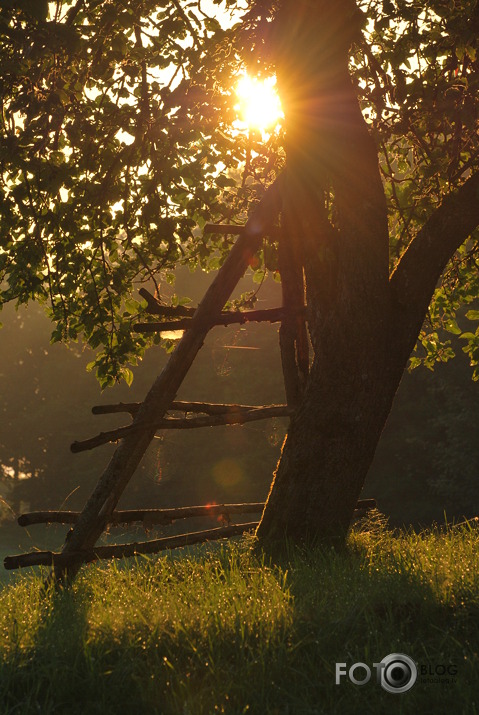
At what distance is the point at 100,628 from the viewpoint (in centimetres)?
534

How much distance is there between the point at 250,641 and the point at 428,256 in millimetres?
4356

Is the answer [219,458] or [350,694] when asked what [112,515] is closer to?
[350,694]

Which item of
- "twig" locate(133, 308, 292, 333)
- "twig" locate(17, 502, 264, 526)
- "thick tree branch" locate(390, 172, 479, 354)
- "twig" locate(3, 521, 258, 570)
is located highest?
"thick tree branch" locate(390, 172, 479, 354)

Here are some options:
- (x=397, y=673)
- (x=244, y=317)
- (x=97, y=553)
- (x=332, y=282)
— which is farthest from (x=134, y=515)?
(x=397, y=673)

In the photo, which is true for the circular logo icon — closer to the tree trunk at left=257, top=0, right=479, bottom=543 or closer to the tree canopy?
the tree trunk at left=257, top=0, right=479, bottom=543

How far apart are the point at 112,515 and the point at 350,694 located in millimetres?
3771

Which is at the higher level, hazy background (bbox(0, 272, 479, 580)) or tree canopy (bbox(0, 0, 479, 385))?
tree canopy (bbox(0, 0, 479, 385))

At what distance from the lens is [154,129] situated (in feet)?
29.3

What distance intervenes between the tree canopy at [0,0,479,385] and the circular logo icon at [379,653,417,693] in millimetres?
5271

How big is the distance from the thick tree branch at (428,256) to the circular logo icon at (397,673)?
11.9 ft

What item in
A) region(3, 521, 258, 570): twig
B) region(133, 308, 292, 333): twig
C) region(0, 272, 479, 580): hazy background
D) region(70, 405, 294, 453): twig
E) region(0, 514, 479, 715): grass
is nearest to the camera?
region(0, 514, 479, 715): grass

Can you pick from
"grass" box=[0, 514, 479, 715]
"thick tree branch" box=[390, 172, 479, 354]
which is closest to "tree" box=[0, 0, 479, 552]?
"thick tree branch" box=[390, 172, 479, 354]

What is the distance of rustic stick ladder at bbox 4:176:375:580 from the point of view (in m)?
7.66

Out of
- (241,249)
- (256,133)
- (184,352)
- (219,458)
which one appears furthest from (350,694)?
(219,458)
